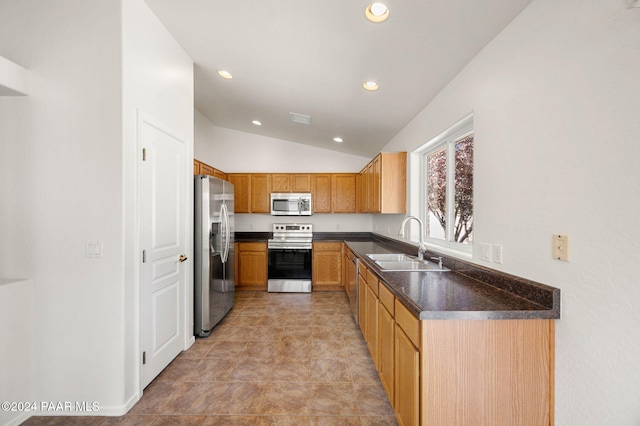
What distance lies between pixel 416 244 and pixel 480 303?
5.42 feet

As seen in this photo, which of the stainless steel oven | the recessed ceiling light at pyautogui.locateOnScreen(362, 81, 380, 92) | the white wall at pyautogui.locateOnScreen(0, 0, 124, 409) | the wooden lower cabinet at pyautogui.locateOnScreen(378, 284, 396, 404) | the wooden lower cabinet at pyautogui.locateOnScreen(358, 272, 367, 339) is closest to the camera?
the wooden lower cabinet at pyautogui.locateOnScreen(378, 284, 396, 404)

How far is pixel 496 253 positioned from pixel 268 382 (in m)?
1.89

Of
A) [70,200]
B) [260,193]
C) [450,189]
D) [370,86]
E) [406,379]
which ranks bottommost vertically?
[406,379]

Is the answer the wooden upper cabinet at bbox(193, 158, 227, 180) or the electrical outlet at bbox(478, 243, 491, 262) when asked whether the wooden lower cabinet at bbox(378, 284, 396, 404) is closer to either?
the electrical outlet at bbox(478, 243, 491, 262)

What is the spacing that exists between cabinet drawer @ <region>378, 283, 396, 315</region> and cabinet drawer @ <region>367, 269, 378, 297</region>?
104 millimetres

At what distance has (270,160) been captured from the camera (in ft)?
16.9

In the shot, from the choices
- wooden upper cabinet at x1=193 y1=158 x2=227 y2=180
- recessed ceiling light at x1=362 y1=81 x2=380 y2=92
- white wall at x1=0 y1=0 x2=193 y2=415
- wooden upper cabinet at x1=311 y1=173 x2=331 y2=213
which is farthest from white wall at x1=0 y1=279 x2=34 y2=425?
wooden upper cabinet at x1=311 y1=173 x2=331 y2=213

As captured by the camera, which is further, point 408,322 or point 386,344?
point 386,344

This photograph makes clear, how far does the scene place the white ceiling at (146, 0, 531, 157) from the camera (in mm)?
1563

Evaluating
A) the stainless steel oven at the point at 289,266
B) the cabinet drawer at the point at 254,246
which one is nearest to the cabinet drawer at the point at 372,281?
the stainless steel oven at the point at 289,266

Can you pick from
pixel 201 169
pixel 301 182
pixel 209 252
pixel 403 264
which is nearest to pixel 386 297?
pixel 403 264

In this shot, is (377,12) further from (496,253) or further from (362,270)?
(362,270)

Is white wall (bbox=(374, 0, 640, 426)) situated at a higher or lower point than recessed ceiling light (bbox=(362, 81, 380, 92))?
lower

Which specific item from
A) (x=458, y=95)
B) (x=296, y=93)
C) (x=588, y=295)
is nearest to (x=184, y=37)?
(x=296, y=93)
